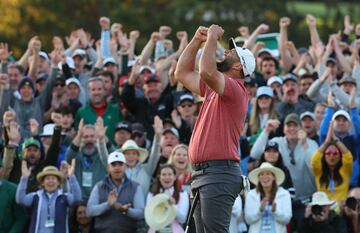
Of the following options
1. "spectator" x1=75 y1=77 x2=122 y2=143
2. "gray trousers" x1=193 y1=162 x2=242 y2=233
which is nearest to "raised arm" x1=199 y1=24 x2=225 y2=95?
"gray trousers" x1=193 y1=162 x2=242 y2=233

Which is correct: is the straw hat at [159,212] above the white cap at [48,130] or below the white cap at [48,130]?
below

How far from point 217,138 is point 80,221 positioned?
15.9 ft

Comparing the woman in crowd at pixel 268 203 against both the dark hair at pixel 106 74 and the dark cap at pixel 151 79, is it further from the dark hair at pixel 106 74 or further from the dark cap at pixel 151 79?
the dark hair at pixel 106 74

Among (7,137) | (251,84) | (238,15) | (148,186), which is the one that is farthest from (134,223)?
(238,15)

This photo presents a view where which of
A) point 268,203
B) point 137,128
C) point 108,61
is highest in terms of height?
point 108,61

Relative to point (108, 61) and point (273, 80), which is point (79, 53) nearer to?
point (108, 61)

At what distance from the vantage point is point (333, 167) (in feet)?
50.8

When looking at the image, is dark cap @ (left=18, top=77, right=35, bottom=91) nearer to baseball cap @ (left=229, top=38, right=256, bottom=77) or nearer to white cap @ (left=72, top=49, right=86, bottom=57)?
white cap @ (left=72, top=49, right=86, bottom=57)

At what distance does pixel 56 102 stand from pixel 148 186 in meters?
2.52

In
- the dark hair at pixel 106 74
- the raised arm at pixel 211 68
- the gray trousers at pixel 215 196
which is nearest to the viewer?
the raised arm at pixel 211 68

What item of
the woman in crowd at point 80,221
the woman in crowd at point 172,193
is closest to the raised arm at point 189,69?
the woman in crowd at point 172,193

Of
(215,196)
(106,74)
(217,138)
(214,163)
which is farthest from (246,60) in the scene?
(106,74)

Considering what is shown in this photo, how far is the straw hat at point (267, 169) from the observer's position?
14984 mm

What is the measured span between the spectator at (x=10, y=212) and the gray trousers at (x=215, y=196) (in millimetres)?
4748
